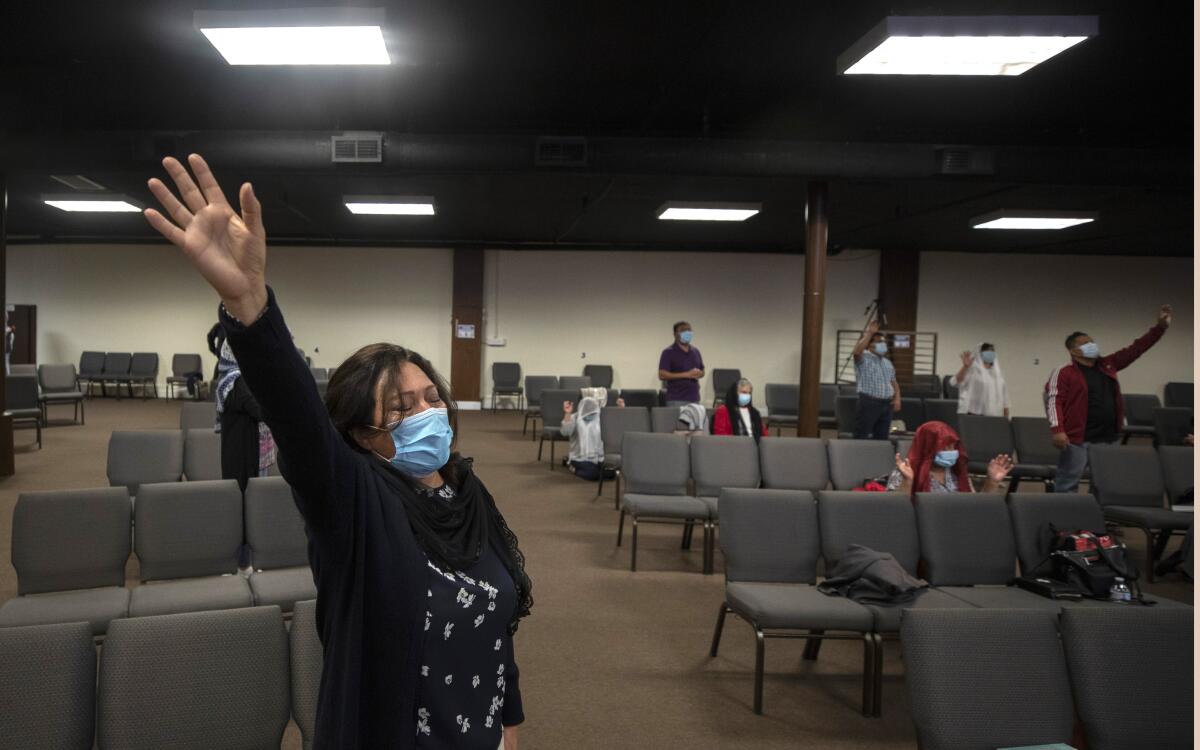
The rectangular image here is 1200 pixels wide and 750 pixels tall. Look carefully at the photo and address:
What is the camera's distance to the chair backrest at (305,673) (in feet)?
7.13

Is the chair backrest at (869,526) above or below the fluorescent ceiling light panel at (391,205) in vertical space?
below

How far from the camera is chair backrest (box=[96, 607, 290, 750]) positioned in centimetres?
201

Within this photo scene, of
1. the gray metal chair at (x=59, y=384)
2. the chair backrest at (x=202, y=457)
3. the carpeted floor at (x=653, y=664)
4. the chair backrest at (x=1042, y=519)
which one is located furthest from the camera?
the gray metal chair at (x=59, y=384)

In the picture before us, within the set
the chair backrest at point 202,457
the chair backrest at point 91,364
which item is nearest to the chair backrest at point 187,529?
the chair backrest at point 202,457

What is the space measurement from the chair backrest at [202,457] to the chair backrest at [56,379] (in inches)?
332

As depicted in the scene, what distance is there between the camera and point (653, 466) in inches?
218

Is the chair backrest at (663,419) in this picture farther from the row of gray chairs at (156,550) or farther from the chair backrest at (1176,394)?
the chair backrest at (1176,394)

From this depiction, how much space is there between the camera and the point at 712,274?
1569 centimetres

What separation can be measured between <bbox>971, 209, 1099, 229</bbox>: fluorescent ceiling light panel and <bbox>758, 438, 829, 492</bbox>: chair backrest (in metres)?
6.56

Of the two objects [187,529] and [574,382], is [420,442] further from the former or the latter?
[574,382]

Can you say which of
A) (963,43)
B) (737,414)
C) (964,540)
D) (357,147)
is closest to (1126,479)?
(964,540)

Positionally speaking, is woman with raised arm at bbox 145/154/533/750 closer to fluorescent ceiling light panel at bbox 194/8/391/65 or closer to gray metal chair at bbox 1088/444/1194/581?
fluorescent ceiling light panel at bbox 194/8/391/65

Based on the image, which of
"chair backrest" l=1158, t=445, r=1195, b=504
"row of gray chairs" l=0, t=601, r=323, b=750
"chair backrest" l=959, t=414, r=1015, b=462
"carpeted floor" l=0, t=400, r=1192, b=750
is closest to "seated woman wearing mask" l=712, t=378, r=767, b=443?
"carpeted floor" l=0, t=400, r=1192, b=750

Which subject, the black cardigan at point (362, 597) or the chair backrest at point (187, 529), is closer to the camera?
the black cardigan at point (362, 597)
